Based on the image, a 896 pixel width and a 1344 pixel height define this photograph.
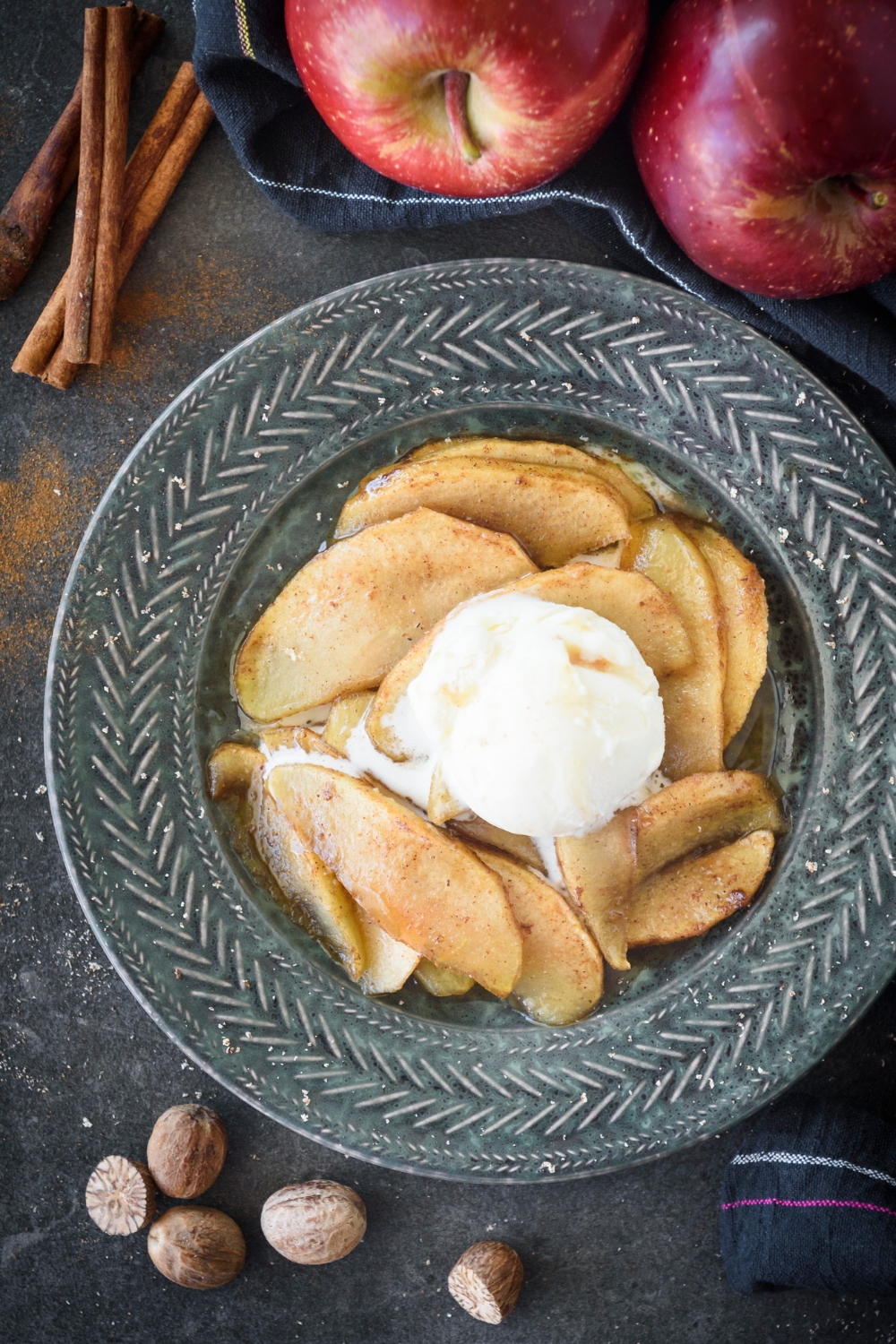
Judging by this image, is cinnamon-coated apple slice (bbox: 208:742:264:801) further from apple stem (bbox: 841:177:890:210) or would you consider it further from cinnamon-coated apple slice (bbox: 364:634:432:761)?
apple stem (bbox: 841:177:890:210)

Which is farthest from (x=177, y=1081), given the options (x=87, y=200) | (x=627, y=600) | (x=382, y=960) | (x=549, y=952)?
(x=87, y=200)

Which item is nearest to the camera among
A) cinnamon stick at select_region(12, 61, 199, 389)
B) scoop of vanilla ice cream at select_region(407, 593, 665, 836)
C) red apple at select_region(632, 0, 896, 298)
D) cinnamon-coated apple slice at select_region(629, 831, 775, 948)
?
red apple at select_region(632, 0, 896, 298)

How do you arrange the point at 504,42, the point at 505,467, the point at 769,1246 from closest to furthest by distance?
the point at 504,42
the point at 505,467
the point at 769,1246

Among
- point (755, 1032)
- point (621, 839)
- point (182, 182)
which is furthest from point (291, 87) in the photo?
point (755, 1032)

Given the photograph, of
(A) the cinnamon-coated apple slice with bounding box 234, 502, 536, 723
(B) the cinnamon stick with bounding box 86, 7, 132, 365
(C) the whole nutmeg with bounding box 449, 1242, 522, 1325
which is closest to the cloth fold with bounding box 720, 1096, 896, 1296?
(C) the whole nutmeg with bounding box 449, 1242, 522, 1325

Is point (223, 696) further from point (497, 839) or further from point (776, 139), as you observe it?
point (776, 139)

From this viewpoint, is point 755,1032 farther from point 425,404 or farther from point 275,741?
point 425,404

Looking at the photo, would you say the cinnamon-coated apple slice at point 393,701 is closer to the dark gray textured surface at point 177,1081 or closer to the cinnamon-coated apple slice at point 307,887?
the cinnamon-coated apple slice at point 307,887
